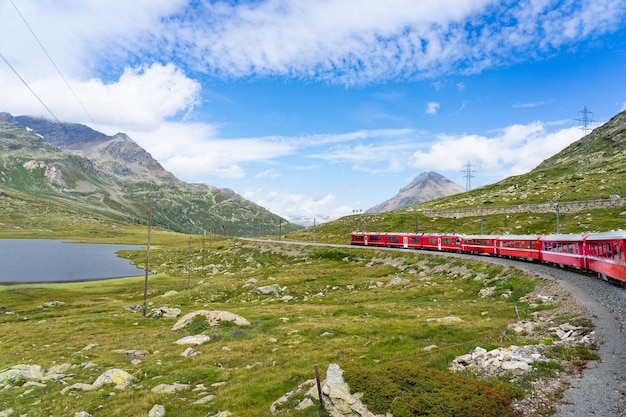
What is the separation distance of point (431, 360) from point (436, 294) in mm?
27075

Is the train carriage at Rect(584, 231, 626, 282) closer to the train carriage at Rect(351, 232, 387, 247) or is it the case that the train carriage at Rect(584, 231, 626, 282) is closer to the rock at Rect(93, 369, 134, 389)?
the rock at Rect(93, 369, 134, 389)

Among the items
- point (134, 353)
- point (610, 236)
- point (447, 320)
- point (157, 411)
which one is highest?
point (610, 236)

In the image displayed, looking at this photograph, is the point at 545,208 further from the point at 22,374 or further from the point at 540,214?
the point at 22,374

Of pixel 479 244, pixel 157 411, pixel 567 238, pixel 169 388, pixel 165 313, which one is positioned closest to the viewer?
pixel 157 411

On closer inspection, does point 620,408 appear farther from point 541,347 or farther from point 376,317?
point 376,317

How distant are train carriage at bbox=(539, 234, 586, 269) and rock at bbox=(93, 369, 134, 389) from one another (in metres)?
47.7

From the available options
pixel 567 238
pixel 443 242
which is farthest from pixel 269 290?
pixel 443 242

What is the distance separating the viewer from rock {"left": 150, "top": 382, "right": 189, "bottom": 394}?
69.0 feet

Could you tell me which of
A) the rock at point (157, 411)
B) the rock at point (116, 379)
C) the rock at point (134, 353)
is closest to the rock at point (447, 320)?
the rock at point (157, 411)

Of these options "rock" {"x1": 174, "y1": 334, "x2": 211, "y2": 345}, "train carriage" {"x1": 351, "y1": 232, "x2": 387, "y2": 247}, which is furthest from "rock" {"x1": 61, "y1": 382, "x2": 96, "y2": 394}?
"train carriage" {"x1": 351, "y1": 232, "x2": 387, "y2": 247}

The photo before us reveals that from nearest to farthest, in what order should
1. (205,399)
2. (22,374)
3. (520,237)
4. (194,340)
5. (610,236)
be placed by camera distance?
(205,399) < (22,374) < (194,340) < (610,236) < (520,237)

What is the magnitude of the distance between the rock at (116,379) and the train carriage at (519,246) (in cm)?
5689

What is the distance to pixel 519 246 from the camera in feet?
200

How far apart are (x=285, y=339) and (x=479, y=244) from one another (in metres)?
57.4
